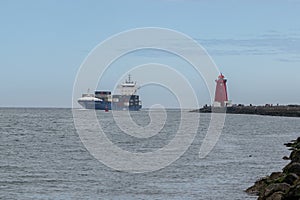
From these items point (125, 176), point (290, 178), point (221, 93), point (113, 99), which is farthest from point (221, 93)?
point (290, 178)

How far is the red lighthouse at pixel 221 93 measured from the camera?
12812 centimetres

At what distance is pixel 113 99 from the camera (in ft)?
463

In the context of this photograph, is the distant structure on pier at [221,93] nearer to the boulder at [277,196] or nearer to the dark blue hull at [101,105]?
the dark blue hull at [101,105]

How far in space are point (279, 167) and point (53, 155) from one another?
10648 mm

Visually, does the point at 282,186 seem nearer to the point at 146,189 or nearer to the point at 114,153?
the point at 146,189

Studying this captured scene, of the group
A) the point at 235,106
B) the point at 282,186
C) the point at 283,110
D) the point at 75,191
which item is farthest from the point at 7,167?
the point at 235,106

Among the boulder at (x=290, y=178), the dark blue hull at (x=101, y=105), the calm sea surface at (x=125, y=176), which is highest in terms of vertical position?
the dark blue hull at (x=101, y=105)

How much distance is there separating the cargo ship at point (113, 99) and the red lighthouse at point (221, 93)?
1708cm

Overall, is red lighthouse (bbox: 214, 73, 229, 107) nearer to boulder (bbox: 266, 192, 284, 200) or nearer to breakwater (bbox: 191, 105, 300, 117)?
breakwater (bbox: 191, 105, 300, 117)

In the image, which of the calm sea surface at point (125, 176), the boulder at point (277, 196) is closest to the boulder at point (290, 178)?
the boulder at point (277, 196)

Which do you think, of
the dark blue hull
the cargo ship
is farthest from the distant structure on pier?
the dark blue hull

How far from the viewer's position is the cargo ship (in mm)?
140125

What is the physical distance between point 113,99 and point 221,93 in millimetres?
24478

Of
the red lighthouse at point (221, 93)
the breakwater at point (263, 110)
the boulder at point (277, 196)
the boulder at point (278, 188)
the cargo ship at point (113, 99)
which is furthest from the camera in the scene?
the cargo ship at point (113, 99)
